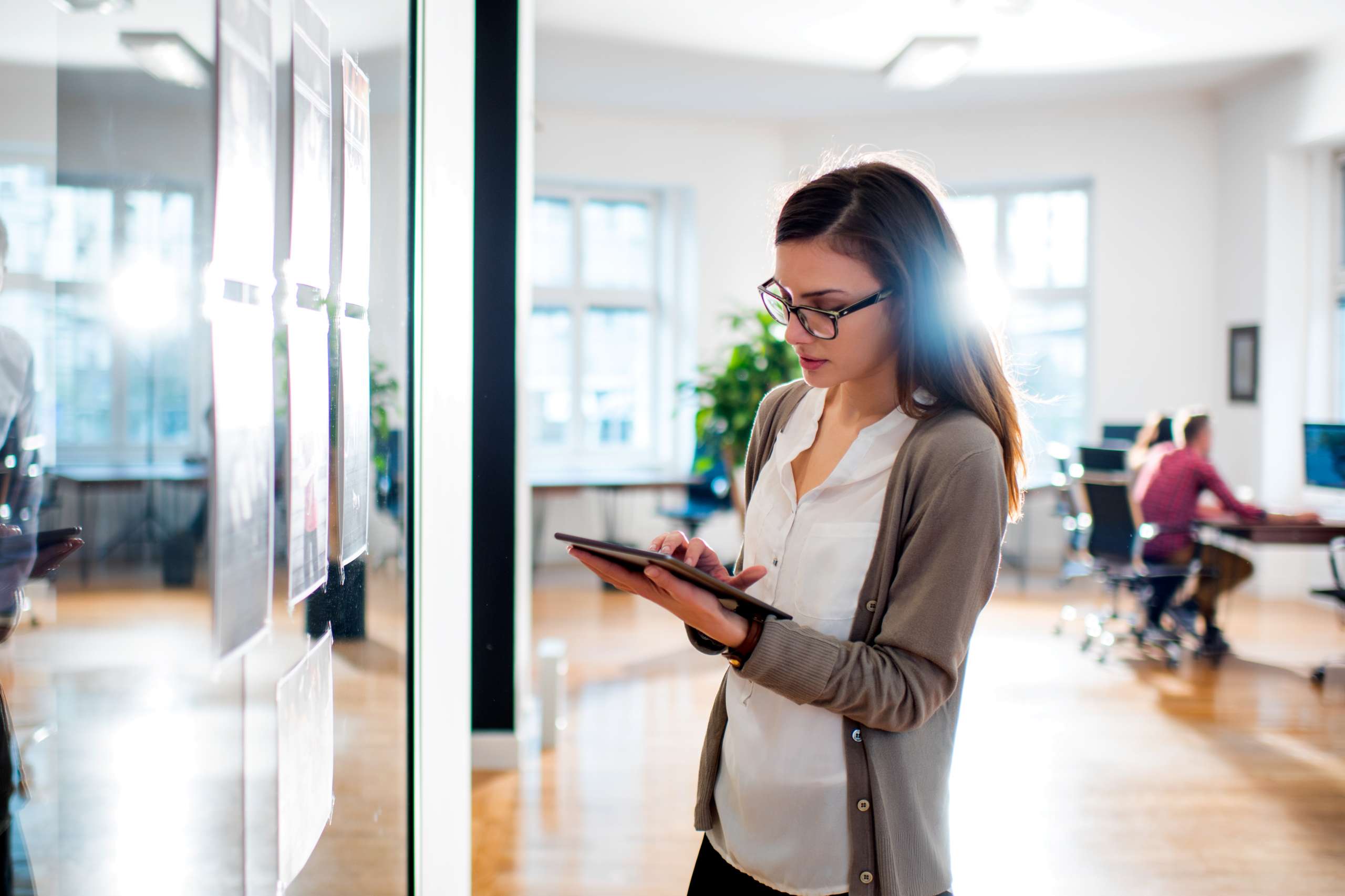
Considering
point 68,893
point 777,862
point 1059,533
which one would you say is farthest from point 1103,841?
point 1059,533

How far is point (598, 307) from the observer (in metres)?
8.46

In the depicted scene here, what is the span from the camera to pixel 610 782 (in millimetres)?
3520

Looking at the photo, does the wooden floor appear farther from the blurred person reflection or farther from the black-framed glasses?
the black-framed glasses

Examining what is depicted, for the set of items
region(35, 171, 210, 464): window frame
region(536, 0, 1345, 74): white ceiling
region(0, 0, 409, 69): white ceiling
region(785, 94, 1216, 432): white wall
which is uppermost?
region(536, 0, 1345, 74): white ceiling

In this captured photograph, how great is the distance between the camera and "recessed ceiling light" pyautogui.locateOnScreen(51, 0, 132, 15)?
492mm

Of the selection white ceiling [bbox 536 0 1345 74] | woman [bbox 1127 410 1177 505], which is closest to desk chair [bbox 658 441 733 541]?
woman [bbox 1127 410 1177 505]

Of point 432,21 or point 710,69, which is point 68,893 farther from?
point 710,69

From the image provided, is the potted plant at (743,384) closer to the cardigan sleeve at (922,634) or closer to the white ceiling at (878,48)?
the white ceiling at (878,48)

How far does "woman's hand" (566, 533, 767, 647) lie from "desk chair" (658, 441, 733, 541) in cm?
573

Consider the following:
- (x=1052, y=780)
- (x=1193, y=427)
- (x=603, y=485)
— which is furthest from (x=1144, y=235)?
(x=1052, y=780)

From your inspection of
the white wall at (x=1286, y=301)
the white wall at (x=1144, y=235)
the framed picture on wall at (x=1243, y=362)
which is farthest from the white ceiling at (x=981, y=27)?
the framed picture on wall at (x=1243, y=362)

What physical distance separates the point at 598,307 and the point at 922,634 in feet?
24.8

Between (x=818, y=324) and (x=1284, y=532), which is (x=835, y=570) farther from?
(x=1284, y=532)

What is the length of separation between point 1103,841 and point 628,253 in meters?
6.38
